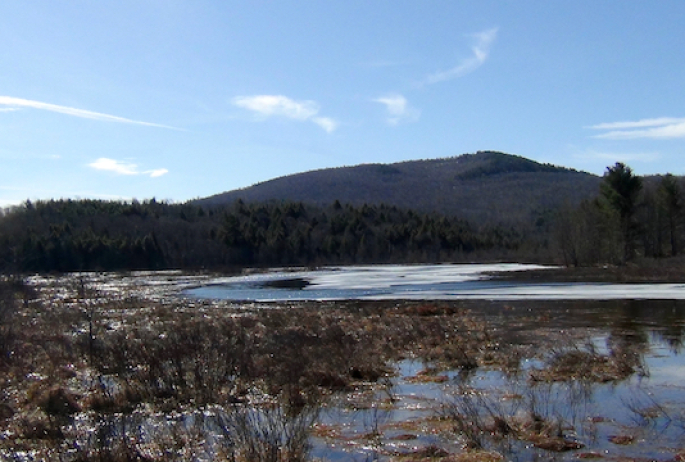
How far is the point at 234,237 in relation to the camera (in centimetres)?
12588

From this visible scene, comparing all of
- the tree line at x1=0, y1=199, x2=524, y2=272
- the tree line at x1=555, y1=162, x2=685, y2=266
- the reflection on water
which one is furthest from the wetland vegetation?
the tree line at x1=0, y1=199, x2=524, y2=272

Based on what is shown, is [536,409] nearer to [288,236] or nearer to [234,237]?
[234,237]

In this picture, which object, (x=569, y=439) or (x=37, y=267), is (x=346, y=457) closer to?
(x=569, y=439)

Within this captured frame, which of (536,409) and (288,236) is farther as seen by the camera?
(288,236)

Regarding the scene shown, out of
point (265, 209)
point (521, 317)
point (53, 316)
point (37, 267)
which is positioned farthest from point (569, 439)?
point (265, 209)

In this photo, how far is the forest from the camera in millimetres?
79375

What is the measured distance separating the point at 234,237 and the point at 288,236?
36.9ft

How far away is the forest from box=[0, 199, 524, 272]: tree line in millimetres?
202

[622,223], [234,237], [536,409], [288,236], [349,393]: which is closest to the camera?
[536,409]

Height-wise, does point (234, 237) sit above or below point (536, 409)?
above

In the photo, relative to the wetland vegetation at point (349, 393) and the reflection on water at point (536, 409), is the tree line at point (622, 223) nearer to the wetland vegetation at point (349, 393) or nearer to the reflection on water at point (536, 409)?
the wetland vegetation at point (349, 393)

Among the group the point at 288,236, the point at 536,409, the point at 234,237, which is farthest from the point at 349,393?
the point at 288,236

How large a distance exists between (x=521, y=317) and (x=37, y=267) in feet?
320

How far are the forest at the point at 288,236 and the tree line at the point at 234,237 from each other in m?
0.20
